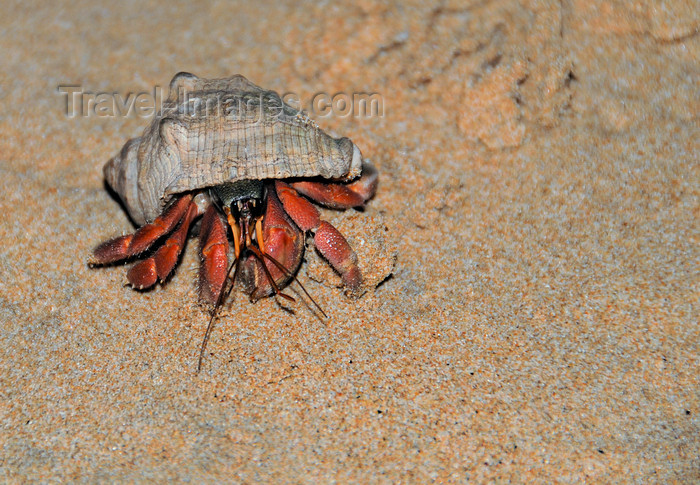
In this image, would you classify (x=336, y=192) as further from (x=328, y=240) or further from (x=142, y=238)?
(x=142, y=238)

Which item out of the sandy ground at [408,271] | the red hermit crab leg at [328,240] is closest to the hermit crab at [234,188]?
the red hermit crab leg at [328,240]

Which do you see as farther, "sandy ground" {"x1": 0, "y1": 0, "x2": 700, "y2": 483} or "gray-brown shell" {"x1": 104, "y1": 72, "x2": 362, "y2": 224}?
"gray-brown shell" {"x1": 104, "y1": 72, "x2": 362, "y2": 224}

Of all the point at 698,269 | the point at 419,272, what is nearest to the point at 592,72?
the point at 698,269

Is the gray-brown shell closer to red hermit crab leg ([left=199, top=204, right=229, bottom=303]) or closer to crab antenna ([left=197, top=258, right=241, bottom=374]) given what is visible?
red hermit crab leg ([left=199, top=204, right=229, bottom=303])

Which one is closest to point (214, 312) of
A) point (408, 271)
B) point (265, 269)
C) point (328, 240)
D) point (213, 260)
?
point (213, 260)

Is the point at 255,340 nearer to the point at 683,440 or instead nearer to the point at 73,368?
the point at 73,368

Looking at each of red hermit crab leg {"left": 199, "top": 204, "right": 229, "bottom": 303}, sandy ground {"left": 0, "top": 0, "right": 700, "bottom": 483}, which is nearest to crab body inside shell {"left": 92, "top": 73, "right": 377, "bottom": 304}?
red hermit crab leg {"left": 199, "top": 204, "right": 229, "bottom": 303}
